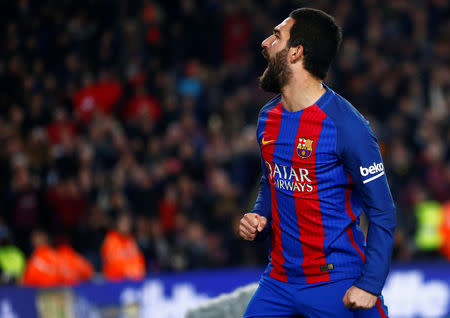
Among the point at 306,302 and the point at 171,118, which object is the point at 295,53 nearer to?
the point at 306,302

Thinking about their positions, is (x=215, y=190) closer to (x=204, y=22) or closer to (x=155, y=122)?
(x=155, y=122)

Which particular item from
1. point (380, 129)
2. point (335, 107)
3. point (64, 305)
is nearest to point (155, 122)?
point (380, 129)

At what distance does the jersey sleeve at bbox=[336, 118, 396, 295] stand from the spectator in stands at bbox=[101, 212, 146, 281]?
6.37m

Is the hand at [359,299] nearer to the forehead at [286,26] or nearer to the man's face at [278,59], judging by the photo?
the man's face at [278,59]

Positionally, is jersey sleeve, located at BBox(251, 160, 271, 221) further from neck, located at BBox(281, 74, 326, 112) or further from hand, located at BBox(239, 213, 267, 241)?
neck, located at BBox(281, 74, 326, 112)

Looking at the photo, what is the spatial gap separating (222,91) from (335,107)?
29.9 ft

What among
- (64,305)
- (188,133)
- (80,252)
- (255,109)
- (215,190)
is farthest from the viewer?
(255,109)

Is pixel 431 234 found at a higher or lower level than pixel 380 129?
lower

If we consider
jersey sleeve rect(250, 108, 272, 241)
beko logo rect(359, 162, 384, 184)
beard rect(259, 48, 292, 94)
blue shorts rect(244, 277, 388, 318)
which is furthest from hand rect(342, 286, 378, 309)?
beard rect(259, 48, 292, 94)

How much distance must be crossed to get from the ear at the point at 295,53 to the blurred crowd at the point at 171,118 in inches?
235

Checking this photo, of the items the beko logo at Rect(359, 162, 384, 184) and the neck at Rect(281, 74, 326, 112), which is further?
the neck at Rect(281, 74, 326, 112)

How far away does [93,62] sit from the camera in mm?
12438

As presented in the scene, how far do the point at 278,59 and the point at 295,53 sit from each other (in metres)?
0.09

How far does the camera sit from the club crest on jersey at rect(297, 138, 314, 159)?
3314 millimetres
